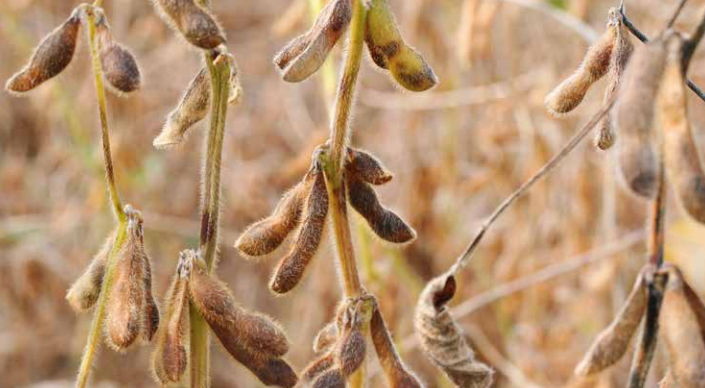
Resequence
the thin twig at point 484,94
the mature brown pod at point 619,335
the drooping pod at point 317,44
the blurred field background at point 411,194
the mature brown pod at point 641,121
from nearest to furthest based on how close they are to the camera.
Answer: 1. the mature brown pod at point 641,121
2. the mature brown pod at point 619,335
3. the drooping pod at point 317,44
4. the blurred field background at point 411,194
5. the thin twig at point 484,94

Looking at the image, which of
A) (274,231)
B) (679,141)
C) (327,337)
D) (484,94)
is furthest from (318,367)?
(484,94)

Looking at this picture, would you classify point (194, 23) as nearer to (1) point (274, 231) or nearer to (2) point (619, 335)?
(1) point (274, 231)

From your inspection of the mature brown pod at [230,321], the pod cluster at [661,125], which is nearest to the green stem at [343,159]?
the mature brown pod at [230,321]

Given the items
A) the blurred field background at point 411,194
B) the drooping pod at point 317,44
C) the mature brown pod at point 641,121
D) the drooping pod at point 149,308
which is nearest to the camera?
the mature brown pod at point 641,121

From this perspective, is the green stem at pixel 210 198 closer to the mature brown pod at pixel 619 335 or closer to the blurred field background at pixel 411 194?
the mature brown pod at pixel 619 335

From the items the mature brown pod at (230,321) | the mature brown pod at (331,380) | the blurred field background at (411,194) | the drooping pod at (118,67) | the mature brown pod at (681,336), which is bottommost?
the mature brown pod at (681,336)
